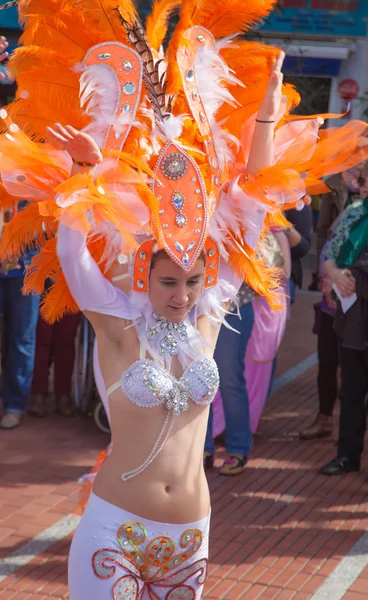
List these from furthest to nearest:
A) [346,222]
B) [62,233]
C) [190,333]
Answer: [346,222]
[190,333]
[62,233]

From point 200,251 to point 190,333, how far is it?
272 mm

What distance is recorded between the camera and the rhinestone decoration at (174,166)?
114 inches

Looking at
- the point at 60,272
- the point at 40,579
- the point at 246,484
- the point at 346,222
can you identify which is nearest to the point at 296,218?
the point at 346,222

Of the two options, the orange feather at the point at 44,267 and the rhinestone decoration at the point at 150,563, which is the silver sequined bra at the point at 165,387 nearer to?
the rhinestone decoration at the point at 150,563

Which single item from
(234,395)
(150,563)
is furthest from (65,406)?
(150,563)

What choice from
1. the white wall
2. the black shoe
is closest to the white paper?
the black shoe

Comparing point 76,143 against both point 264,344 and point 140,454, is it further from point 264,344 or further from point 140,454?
point 264,344

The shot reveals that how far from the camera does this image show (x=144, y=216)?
2.85 meters

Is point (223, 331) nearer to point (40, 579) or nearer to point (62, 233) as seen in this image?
point (40, 579)

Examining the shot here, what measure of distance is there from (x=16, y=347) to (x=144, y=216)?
386cm

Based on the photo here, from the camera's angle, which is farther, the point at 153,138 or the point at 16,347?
the point at 16,347

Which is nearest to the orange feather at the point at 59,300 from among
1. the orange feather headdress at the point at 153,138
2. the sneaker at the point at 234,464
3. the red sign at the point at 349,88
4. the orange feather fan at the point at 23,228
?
the orange feather headdress at the point at 153,138

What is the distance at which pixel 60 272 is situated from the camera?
10.2ft

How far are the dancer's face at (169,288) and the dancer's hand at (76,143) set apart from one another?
0.38 metres
